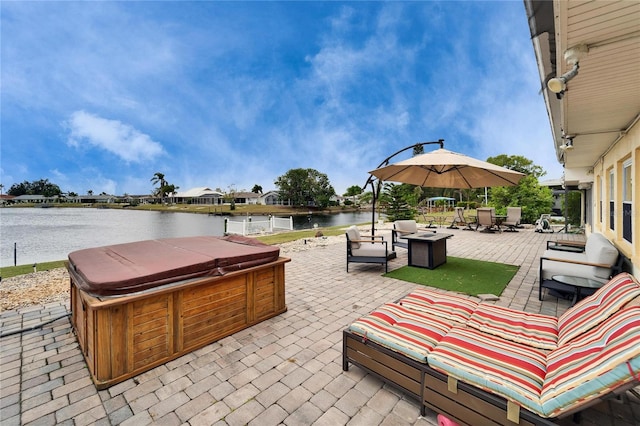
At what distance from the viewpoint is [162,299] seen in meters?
2.64

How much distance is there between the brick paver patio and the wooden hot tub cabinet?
124 mm

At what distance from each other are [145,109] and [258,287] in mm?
81969

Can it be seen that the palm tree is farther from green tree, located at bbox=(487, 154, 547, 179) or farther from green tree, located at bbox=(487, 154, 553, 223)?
green tree, located at bbox=(487, 154, 553, 223)

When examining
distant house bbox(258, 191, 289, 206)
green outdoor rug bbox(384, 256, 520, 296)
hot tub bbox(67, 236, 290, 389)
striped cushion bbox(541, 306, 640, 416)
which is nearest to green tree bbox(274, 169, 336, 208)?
distant house bbox(258, 191, 289, 206)

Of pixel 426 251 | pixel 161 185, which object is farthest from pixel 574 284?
pixel 161 185

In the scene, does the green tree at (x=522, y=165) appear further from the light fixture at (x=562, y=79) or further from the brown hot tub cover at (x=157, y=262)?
the brown hot tub cover at (x=157, y=262)

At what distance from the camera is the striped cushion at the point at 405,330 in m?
2.10

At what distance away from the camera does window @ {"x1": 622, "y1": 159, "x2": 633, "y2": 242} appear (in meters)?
4.68

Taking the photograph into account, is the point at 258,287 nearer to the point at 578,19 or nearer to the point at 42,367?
the point at 42,367

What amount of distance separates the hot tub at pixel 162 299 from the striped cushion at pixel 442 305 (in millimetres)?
1720

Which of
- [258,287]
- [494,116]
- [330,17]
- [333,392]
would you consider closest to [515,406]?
[333,392]

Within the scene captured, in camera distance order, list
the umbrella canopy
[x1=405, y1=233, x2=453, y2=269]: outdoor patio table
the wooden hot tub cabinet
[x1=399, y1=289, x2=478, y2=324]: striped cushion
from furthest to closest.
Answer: [x1=405, y1=233, x2=453, y2=269]: outdoor patio table < the umbrella canopy < [x1=399, y1=289, x2=478, y2=324]: striped cushion < the wooden hot tub cabinet

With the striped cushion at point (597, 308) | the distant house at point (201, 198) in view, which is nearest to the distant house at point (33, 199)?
the distant house at point (201, 198)

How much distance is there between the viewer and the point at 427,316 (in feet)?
8.53
